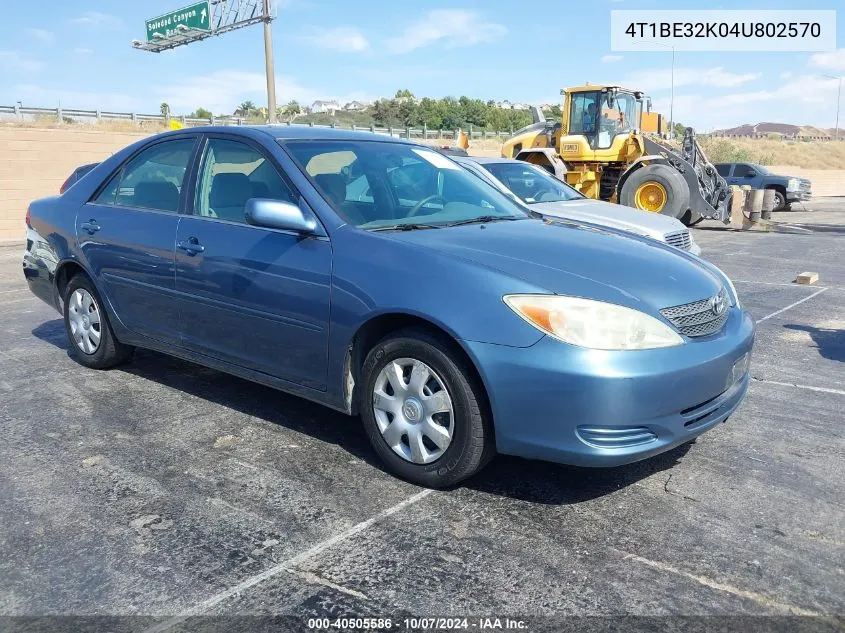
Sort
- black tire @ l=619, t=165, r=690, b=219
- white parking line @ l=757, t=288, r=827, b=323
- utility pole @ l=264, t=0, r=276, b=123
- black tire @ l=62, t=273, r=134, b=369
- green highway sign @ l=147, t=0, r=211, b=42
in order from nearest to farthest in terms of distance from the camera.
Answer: black tire @ l=62, t=273, r=134, b=369, white parking line @ l=757, t=288, r=827, b=323, black tire @ l=619, t=165, r=690, b=219, utility pole @ l=264, t=0, r=276, b=123, green highway sign @ l=147, t=0, r=211, b=42

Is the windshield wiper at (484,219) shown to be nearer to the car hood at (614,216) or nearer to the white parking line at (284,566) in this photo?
the white parking line at (284,566)

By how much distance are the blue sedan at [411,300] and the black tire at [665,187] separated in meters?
11.9

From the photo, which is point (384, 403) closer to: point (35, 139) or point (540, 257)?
point (540, 257)

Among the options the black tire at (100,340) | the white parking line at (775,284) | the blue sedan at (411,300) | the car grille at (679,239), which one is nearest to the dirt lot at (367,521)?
the blue sedan at (411,300)

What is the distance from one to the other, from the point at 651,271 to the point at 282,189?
6.24ft

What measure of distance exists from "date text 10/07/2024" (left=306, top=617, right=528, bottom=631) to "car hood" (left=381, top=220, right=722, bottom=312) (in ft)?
4.23

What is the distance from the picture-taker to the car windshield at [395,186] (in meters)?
3.95

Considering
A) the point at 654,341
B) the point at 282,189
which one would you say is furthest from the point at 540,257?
the point at 282,189

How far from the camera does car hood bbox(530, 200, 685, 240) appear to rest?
782 cm

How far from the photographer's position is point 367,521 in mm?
3172

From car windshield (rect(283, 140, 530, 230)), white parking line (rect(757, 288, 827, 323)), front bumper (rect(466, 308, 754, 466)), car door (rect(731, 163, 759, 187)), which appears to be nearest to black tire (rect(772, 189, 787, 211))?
car door (rect(731, 163, 759, 187))

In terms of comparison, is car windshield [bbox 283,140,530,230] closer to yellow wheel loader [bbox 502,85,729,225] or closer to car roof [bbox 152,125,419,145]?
car roof [bbox 152,125,419,145]

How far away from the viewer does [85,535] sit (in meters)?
3.08

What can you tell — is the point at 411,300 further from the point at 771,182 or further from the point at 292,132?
the point at 771,182
